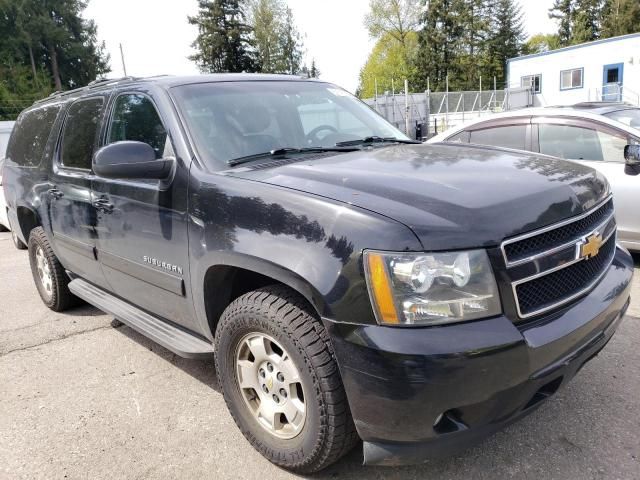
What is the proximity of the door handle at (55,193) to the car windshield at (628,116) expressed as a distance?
17.1 feet

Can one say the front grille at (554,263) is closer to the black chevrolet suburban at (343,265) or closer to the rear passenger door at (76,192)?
the black chevrolet suburban at (343,265)

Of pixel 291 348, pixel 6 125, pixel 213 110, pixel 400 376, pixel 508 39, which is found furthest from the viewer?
pixel 508 39

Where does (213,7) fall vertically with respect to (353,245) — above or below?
above

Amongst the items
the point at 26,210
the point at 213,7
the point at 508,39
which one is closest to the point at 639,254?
the point at 26,210

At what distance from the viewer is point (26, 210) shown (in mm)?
5020

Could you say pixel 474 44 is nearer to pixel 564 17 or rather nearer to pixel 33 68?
pixel 564 17

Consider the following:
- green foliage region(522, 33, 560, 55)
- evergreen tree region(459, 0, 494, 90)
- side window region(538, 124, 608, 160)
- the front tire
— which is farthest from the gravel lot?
green foliage region(522, 33, 560, 55)

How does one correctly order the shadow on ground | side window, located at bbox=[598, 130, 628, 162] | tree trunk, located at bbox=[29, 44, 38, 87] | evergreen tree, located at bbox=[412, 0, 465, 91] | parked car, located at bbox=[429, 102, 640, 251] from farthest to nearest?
1. evergreen tree, located at bbox=[412, 0, 465, 91]
2. tree trunk, located at bbox=[29, 44, 38, 87]
3. side window, located at bbox=[598, 130, 628, 162]
4. parked car, located at bbox=[429, 102, 640, 251]
5. the shadow on ground

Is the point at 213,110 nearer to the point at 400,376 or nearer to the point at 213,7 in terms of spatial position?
the point at 400,376

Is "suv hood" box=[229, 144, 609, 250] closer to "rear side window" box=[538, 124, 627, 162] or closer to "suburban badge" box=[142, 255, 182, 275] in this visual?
"suburban badge" box=[142, 255, 182, 275]

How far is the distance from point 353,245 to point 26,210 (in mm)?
4203

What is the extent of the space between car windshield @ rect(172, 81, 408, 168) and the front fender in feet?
1.08

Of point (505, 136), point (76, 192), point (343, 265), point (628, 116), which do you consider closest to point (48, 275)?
point (76, 192)

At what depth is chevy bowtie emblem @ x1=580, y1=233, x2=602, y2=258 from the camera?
231cm
